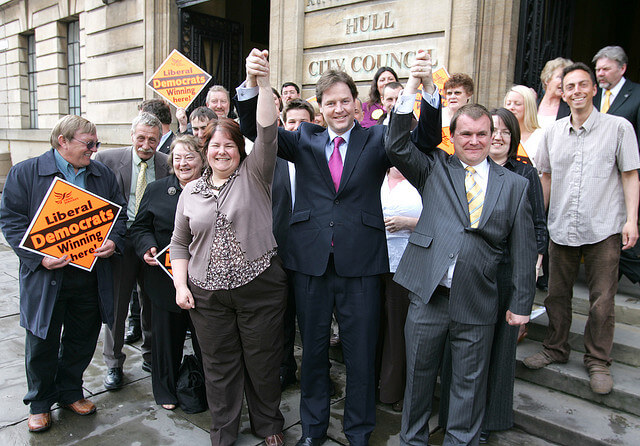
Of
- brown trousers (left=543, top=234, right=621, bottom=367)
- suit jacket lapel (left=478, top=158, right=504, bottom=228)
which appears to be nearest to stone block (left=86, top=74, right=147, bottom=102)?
brown trousers (left=543, top=234, right=621, bottom=367)

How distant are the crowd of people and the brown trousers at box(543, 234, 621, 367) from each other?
11 millimetres

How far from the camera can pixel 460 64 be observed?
584 cm

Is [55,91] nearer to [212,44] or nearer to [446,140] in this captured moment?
[212,44]

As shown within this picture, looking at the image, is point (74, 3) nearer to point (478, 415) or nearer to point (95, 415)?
point (95, 415)

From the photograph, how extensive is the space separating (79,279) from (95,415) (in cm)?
98

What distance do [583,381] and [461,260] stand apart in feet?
5.11

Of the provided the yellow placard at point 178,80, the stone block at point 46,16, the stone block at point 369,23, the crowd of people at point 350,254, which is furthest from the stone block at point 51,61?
the crowd of people at point 350,254

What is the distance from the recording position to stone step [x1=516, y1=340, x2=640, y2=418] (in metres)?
3.30

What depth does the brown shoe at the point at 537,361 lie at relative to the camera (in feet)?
12.0

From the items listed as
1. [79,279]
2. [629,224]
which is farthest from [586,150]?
[79,279]

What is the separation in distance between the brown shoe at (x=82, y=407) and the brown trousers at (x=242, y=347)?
1025mm

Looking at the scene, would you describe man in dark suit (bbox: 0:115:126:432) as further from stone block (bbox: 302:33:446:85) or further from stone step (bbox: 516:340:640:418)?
stone block (bbox: 302:33:446:85)

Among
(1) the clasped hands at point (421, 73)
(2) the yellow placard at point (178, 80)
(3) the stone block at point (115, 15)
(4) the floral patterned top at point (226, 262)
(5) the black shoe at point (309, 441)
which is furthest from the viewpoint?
(3) the stone block at point (115, 15)

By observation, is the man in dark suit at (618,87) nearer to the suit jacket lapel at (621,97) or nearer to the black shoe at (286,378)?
the suit jacket lapel at (621,97)
